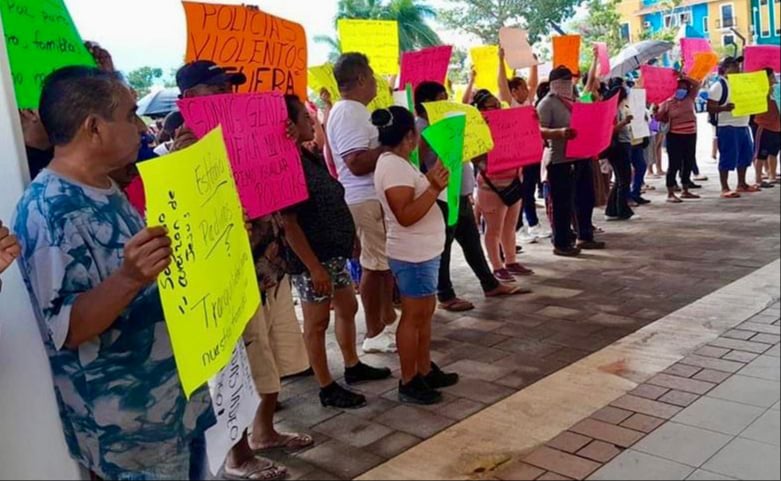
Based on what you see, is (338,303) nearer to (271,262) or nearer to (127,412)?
(271,262)

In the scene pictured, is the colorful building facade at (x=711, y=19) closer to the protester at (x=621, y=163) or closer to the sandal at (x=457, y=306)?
the sandal at (x=457, y=306)

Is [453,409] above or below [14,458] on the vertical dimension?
below

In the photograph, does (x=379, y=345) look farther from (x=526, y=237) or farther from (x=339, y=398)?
(x=526, y=237)

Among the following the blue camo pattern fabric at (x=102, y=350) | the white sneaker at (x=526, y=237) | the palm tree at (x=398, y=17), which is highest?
the palm tree at (x=398, y=17)

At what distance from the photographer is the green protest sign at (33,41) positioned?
75.2 inches

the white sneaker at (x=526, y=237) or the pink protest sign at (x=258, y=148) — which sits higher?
the pink protest sign at (x=258, y=148)

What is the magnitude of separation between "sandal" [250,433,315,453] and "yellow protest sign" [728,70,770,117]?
193 centimetres

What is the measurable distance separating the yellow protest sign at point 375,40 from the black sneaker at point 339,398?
7.19 feet

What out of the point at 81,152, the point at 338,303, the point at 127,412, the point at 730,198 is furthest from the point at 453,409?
the point at 730,198

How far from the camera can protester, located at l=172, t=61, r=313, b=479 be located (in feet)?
8.18

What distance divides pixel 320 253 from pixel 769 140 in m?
1.89

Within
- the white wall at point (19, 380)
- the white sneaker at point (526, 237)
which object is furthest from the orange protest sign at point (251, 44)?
the white sneaker at point (526, 237)

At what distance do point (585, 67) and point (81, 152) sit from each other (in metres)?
4.61

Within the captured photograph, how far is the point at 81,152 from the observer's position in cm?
159
